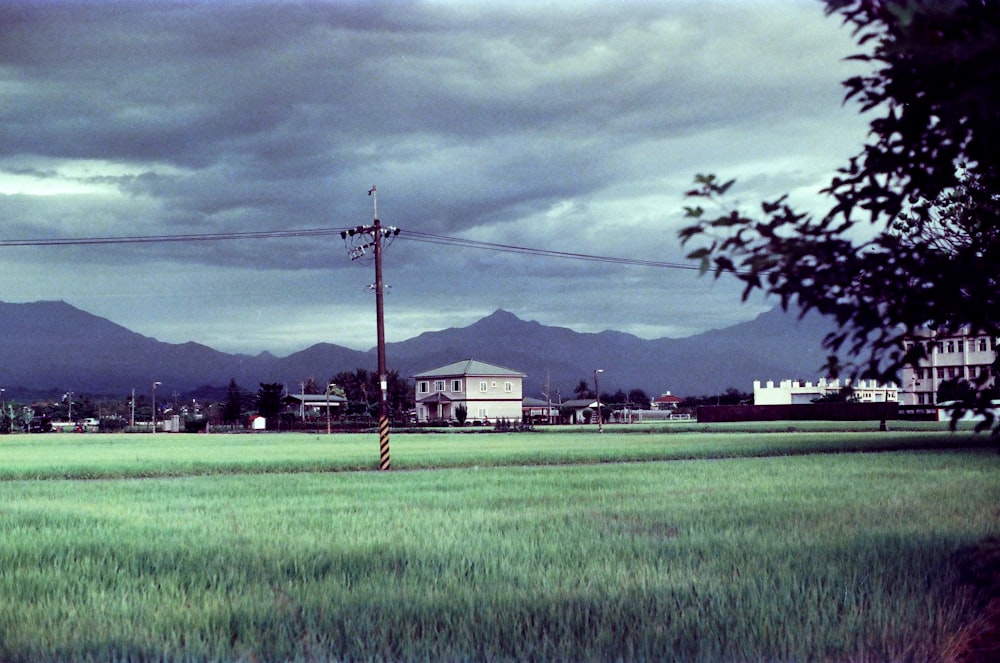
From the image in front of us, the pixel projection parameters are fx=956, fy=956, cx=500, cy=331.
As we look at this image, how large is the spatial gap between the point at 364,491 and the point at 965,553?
15630 mm

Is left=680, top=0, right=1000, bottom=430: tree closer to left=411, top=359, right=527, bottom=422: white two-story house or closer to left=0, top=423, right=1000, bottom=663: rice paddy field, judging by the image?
left=0, top=423, right=1000, bottom=663: rice paddy field

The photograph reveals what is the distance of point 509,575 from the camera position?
10383 mm

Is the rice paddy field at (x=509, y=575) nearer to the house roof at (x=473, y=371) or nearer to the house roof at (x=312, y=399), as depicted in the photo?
the house roof at (x=473, y=371)

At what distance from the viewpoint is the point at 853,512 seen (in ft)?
54.0

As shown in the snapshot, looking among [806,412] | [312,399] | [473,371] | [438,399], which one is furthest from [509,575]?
[312,399]

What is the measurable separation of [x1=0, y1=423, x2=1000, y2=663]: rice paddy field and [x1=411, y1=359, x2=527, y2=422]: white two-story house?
11370 centimetres

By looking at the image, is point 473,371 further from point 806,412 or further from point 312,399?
point 806,412

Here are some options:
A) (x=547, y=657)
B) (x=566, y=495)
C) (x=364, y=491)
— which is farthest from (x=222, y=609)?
(x=364, y=491)

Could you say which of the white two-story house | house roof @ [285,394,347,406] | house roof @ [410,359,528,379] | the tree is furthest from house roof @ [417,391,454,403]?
the tree

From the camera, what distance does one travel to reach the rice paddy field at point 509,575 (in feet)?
25.1

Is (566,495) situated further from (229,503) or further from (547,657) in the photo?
(547,657)

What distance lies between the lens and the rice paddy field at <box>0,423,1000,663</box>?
764 cm

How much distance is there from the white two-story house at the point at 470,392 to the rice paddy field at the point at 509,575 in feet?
373

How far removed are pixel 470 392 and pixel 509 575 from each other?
126587 mm
